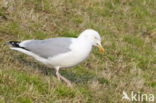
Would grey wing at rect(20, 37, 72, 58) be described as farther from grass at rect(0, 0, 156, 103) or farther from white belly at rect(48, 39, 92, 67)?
grass at rect(0, 0, 156, 103)

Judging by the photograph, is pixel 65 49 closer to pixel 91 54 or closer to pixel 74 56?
pixel 74 56

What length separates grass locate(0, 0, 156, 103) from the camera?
18.5 feet

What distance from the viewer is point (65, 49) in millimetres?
6238

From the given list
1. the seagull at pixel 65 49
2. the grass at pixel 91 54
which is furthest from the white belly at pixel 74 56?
the grass at pixel 91 54

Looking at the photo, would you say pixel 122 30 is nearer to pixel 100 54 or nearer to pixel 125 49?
pixel 125 49

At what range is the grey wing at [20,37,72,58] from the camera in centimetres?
631

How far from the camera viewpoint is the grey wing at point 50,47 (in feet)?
20.7

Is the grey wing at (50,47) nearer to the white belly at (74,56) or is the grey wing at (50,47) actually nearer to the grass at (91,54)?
the white belly at (74,56)

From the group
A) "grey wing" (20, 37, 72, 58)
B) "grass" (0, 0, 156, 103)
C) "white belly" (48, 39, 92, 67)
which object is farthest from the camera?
"grey wing" (20, 37, 72, 58)

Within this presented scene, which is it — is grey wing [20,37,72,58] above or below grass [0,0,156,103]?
above

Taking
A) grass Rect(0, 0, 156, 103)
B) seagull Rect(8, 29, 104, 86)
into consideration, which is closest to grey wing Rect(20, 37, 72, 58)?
seagull Rect(8, 29, 104, 86)

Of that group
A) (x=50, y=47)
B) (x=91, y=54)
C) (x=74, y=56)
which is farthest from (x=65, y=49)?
(x=91, y=54)

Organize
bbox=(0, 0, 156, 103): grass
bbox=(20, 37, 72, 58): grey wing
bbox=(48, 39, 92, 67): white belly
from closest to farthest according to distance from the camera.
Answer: bbox=(0, 0, 156, 103): grass, bbox=(48, 39, 92, 67): white belly, bbox=(20, 37, 72, 58): grey wing

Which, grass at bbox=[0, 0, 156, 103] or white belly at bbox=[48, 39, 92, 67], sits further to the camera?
white belly at bbox=[48, 39, 92, 67]
